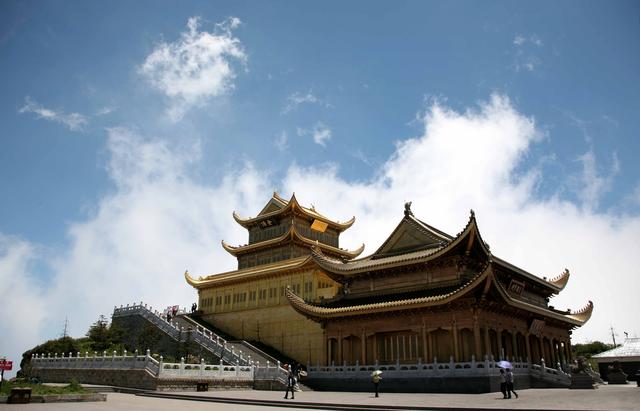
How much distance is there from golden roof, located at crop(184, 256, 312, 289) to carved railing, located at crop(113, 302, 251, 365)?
5232 mm

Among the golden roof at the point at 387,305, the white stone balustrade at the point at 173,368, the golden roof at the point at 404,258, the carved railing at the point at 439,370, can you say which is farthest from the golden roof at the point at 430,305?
the white stone balustrade at the point at 173,368

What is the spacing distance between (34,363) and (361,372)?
84.9 ft

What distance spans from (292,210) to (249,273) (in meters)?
8.22

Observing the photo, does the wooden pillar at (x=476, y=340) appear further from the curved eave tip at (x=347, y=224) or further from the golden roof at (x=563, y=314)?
the curved eave tip at (x=347, y=224)

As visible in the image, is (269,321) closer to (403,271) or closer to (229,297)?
(229,297)

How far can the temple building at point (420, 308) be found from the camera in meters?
25.1

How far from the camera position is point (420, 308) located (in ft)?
85.7

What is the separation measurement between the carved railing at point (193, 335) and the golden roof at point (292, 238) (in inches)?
388

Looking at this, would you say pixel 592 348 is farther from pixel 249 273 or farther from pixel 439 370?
pixel 439 370

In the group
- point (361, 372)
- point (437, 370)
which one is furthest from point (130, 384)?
point (437, 370)

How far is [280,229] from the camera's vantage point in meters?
51.2

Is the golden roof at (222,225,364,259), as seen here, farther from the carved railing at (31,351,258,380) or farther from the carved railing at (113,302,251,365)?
the carved railing at (31,351,258,380)

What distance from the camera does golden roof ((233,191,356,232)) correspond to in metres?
50.0

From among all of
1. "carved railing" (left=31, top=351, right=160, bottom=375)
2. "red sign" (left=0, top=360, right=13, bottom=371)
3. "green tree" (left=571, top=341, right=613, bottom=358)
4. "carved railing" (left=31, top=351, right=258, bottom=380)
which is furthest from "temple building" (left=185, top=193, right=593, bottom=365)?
"green tree" (left=571, top=341, right=613, bottom=358)
